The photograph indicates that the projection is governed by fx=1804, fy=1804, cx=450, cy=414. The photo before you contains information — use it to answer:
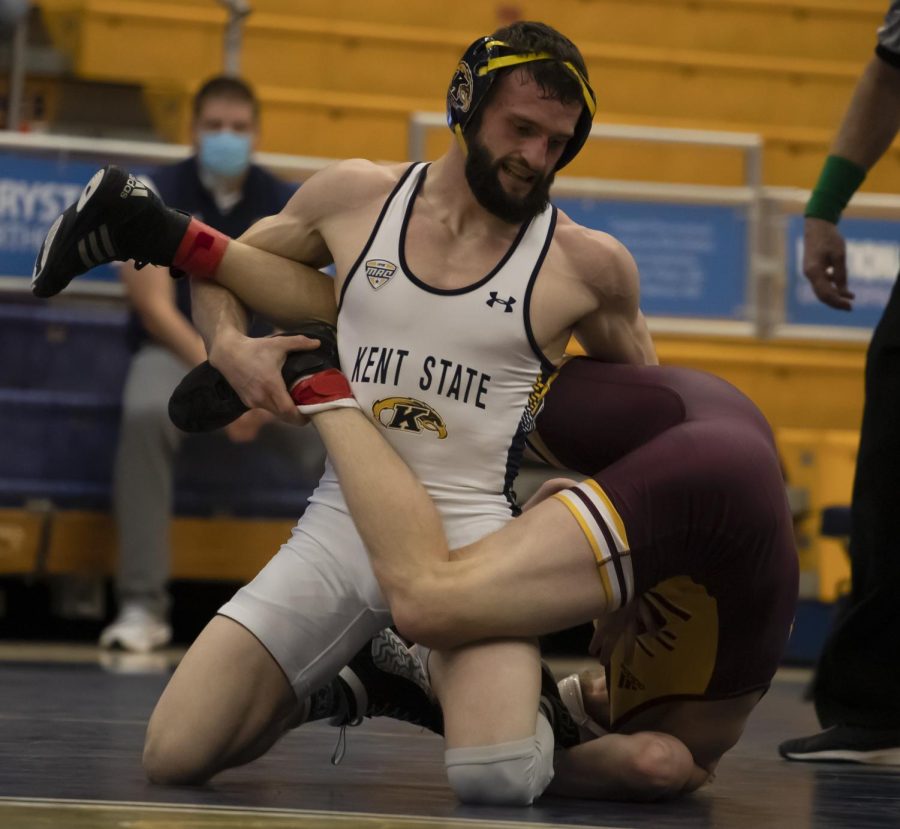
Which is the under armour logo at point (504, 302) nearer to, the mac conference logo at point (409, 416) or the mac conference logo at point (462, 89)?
the mac conference logo at point (409, 416)

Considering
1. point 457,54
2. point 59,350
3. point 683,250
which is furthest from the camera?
point 457,54

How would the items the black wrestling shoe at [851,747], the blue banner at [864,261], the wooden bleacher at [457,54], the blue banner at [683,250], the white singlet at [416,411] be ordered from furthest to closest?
the wooden bleacher at [457,54] → the blue banner at [864,261] → the blue banner at [683,250] → the black wrestling shoe at [851,747] → the white singlet at [416,411]

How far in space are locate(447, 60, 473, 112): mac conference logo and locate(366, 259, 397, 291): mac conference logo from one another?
0.99ft

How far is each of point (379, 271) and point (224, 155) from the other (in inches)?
114

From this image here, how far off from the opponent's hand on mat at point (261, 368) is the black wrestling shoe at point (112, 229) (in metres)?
0.23

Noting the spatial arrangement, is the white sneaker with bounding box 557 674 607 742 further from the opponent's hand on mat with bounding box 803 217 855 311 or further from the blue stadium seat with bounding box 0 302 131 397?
the blue stadium seat with bounding box 0 302 131 397

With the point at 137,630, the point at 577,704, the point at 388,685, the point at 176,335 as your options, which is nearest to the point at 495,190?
the point at 388,685

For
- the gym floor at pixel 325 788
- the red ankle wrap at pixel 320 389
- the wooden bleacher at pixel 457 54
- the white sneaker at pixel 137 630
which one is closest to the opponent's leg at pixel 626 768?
the gym floor at pixel 325 788

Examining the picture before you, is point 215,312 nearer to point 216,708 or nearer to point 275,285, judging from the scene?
point 275,285

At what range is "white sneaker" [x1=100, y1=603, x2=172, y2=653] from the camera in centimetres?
569

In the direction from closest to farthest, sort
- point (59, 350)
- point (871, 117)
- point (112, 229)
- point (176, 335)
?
point (112, 229) → point (871, 117) → point (176, 335) → point (59, 350)

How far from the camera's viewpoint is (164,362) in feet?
19.4

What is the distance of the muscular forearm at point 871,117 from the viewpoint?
3.83 m

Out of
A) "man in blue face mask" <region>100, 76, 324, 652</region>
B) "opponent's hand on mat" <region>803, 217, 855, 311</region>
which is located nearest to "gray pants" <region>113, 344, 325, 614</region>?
"man in blue face mask" <region>100, 76, 324, 652</region>
